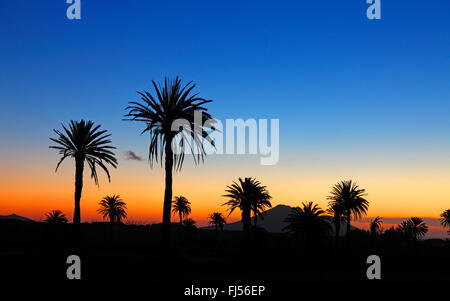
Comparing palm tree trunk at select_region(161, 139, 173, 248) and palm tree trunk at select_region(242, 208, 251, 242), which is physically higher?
palm tree trunk at select_region(161, 139, 173, 248)

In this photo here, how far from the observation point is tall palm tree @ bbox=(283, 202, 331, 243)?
5484cm

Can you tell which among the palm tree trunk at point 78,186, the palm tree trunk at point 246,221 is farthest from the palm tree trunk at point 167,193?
the palm tree trunk at point 246,221

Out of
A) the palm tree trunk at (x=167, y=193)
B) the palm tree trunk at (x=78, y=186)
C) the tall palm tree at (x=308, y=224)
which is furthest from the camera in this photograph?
the tall palm tree at (x=308, y=224)

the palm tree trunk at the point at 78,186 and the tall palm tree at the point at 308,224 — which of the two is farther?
the tall palm tree at the point at 308,224

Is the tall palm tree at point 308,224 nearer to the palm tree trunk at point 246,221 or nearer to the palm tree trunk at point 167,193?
the palm tree trunk at point 246,221

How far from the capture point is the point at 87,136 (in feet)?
132

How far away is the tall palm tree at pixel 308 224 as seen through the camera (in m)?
54.8

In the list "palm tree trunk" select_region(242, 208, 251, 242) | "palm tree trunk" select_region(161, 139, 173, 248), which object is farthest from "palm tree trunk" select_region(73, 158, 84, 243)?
"palm tree trunk" select_region(242, 208, 251, 242)

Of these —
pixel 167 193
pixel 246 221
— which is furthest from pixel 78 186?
pixel 246 221

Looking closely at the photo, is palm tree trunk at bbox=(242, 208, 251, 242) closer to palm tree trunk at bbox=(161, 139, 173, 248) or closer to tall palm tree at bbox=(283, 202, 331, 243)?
tall palm tree at bbox=(283, 202, 331, 243)
